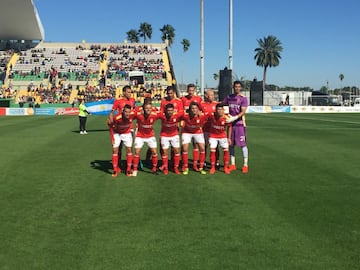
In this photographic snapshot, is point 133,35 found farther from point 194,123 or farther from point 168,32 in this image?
point 194,123

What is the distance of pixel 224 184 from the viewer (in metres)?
8.29

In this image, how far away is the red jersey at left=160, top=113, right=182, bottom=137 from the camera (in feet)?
30.2

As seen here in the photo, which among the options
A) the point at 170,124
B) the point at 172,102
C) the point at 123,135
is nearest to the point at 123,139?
the point at 123,135

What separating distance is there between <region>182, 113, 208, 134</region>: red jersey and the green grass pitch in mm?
1077

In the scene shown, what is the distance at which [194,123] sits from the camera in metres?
9.36

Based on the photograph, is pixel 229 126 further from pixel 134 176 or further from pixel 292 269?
pixel 292 269

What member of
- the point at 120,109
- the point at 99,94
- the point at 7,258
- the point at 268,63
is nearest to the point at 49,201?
the point at 7,258

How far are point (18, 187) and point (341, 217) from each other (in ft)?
19.7

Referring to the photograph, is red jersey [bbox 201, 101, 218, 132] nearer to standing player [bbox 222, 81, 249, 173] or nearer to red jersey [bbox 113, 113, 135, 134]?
standing player [bbox 222, 81, 249, 173]

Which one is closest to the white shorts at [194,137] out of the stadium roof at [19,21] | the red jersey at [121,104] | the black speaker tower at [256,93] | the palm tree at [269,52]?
the red jersey at [121,104]

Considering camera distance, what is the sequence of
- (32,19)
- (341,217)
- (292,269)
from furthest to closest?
(32,19) < (341,217) < (292,269)

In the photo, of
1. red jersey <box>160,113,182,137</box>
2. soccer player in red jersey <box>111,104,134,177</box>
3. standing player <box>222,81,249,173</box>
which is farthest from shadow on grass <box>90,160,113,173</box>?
standing player <box>222,81,249,173</box>

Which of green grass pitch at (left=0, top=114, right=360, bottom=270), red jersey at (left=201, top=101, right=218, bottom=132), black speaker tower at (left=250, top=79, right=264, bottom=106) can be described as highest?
black speaker tower at (left=250, top=79, right=264, bottom=106)

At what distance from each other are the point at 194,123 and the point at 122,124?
1.66m
